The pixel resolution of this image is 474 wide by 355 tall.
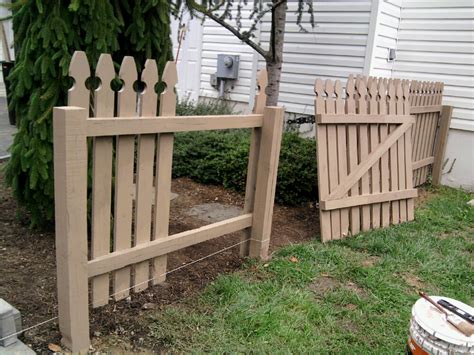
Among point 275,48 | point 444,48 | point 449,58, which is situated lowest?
point 275,48

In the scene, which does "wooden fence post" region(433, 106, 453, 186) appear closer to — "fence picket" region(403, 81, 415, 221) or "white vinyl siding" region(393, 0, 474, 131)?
"white vinyl siding" region(393, 0, 474, 131)

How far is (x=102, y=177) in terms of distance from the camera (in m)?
2.31

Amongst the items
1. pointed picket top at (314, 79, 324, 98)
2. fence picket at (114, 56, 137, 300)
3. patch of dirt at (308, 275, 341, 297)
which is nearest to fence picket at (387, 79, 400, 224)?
pointed picket top at (314, 79, 324, 98)

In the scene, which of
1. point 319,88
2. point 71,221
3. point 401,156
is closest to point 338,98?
point 319,88

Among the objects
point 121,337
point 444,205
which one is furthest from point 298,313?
point 444,205

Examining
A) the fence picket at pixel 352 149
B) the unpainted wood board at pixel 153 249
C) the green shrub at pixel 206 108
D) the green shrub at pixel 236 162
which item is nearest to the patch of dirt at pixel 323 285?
the unpainted wood board at pixel 153 249

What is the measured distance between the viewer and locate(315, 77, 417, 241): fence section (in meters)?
3.89

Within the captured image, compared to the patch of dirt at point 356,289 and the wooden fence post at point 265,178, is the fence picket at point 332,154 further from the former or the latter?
the patch of dirt at point 356,289

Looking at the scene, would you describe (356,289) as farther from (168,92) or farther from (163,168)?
(168,92)

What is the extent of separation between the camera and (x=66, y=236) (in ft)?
6.79

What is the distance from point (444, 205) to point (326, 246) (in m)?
2.42

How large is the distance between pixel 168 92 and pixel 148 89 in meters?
0.15

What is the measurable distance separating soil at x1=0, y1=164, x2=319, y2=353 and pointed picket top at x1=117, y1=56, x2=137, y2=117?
1204 mm

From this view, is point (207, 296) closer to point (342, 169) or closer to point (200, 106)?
point (342, 169)
